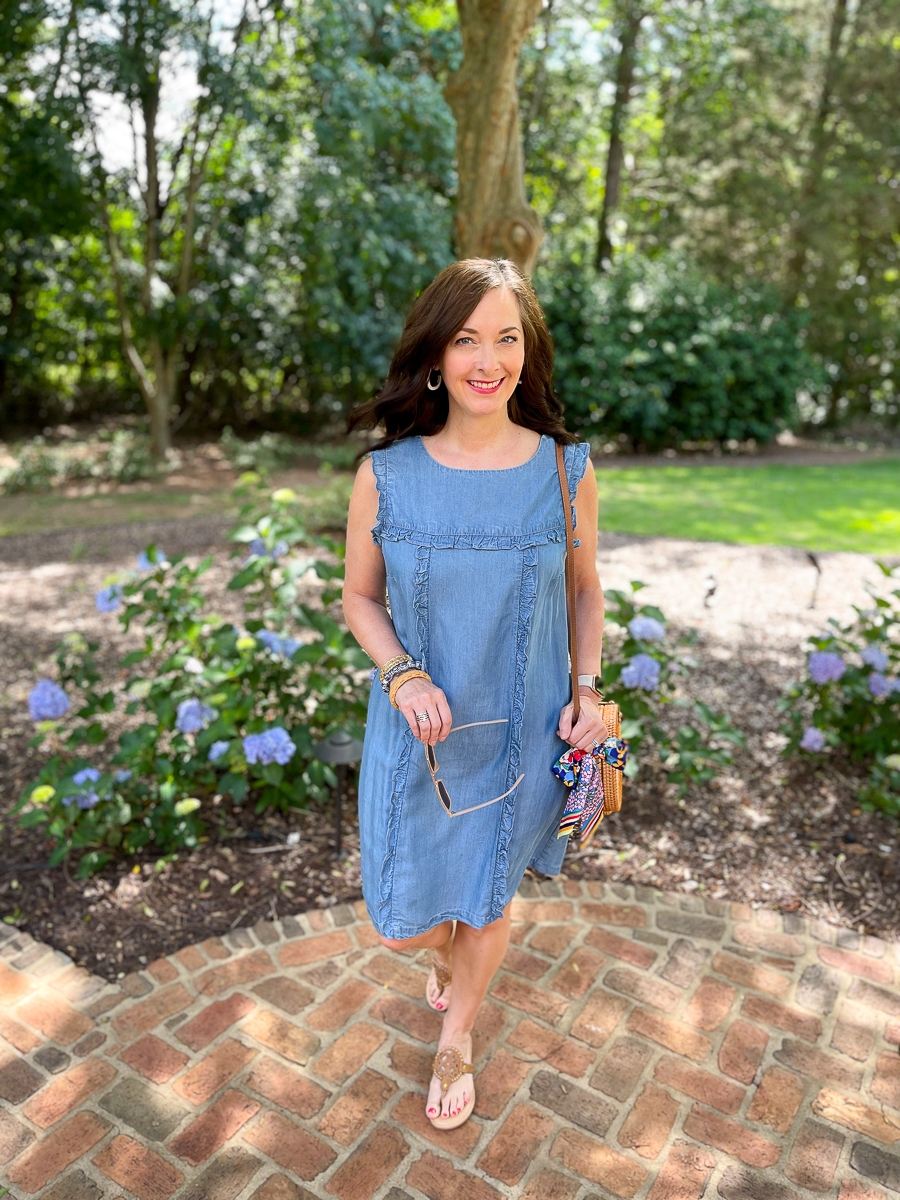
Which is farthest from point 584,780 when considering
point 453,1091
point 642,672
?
point 642,672

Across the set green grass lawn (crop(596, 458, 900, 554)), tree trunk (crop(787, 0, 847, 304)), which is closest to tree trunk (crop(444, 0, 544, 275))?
green grass lawn (crop(596, 458, 900, 554))

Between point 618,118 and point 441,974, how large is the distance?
14.1 m

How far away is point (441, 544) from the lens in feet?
5.65

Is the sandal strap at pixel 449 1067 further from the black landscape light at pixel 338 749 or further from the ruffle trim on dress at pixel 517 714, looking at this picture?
the black landscape light at pixel 338 749

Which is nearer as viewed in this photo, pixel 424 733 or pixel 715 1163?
pixel 424 733

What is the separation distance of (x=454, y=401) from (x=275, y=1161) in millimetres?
1697

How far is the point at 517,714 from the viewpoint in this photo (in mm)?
1805

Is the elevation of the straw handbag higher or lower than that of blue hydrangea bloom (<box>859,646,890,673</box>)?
higher

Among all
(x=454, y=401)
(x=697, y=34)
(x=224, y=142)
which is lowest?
(x=454, y=401)

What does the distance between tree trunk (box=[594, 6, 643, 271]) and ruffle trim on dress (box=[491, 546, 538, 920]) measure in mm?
A: 11973

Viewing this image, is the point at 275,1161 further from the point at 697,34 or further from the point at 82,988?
the point at 697,34

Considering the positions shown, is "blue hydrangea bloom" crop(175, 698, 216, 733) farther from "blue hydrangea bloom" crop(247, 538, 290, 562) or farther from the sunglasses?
the sunglasses

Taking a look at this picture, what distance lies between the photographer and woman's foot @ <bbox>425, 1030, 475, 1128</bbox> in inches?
77.4

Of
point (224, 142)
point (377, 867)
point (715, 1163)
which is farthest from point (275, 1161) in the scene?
point (224, 142)
